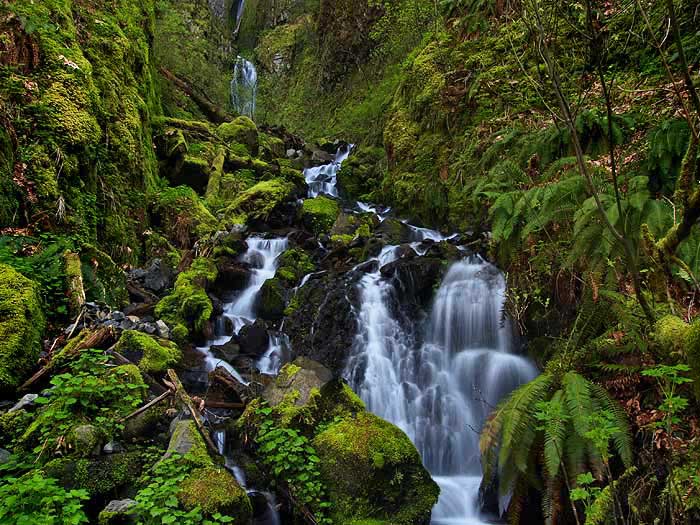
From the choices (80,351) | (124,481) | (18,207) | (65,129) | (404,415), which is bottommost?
(124,481)

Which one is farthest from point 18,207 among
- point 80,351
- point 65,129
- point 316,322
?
point 316,322

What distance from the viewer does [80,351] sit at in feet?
17.0

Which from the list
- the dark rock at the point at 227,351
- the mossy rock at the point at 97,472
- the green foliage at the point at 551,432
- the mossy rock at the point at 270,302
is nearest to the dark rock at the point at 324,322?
the mossy rock at the point at 270,302

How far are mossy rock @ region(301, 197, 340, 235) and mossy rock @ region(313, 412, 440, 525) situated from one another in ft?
28.3

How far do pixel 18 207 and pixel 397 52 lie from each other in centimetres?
1828

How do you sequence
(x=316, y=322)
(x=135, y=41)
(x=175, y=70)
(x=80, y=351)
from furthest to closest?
1. (x=175, y=70)
2. (x=135, y=41)
3. (x=316, y=322)
4. (x=80, y=351)

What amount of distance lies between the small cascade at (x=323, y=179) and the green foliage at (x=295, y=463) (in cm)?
1236

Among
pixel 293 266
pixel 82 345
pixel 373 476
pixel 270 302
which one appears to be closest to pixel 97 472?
pixel 82 345

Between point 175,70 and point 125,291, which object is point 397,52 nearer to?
point 175,70

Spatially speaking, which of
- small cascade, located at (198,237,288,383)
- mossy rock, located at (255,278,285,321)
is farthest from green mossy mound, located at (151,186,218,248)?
mossy rock, located at (255,278,285,321)

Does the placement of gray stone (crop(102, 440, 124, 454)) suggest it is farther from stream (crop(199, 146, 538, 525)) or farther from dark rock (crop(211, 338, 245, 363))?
dark rock (crop(211, 338, 245, 363))

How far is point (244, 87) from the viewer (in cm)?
3406

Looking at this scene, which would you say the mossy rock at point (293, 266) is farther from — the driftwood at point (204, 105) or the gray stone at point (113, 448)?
the driftwood at point (204, 105)

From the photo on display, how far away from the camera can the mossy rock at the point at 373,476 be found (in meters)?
4.41
